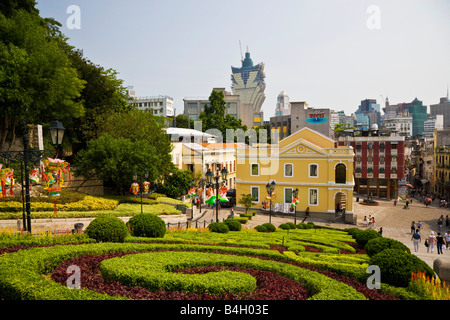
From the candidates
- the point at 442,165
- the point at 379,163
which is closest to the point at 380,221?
the point at 379,163

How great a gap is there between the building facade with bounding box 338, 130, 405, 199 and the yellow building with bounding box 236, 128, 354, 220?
25.8 meters

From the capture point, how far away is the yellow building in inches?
1308

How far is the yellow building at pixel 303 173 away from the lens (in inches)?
1308

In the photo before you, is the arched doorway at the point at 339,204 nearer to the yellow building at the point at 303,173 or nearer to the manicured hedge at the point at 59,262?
the yellow building at the point at 303,173

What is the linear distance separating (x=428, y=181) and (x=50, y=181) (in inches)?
3379

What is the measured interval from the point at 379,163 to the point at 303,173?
3114 cm

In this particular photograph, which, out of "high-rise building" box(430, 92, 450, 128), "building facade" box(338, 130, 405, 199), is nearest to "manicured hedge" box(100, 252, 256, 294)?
"building facade" box(338, 130, 405, 199)

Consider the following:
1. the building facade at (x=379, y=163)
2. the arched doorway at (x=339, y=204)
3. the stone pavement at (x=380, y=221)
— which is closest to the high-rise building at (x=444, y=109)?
the building facade at (x=379, y=163)

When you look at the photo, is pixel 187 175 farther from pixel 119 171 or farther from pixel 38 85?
pixel 38 85

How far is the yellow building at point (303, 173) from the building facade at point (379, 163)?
25.8 metres

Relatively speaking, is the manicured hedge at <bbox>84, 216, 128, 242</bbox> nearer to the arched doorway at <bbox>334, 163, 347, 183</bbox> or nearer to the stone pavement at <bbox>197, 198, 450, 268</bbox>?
the stone pavement at <bbox>197, 198, 450, 268</bbox>
